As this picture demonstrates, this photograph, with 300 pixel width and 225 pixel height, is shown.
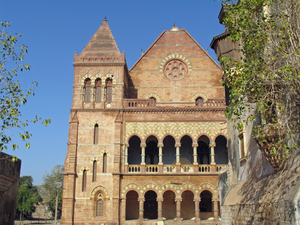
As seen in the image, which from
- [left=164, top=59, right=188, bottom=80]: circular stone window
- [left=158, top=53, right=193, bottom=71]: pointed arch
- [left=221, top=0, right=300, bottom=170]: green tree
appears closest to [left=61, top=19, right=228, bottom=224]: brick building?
[left=164, top=59, right=188, bottom=80]: circular stone window

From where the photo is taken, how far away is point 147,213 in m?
28.3

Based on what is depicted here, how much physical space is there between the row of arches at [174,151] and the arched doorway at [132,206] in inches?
108

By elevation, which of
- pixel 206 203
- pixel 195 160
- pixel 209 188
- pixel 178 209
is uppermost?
pixel 195 160

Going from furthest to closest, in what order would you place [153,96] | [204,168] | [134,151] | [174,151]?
[153,96] → [134,151] → [174,151] → [204,168]

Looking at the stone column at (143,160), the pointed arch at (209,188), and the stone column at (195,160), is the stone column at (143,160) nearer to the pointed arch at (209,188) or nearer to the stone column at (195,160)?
the stone column at (195,160)

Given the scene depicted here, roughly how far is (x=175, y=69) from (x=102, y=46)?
7075 mm

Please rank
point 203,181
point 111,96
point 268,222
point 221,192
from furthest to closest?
point 111,96 < point 203,181 < point 221,192 < point 268,222

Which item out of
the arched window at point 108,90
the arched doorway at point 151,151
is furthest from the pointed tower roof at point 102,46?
the arched doorway at point 151,151

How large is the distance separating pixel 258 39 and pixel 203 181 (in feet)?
56.9

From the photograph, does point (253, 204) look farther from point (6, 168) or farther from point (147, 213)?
point (147, 213)

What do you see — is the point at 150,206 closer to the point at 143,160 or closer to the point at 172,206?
the point at 172,206

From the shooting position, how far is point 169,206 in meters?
27.6

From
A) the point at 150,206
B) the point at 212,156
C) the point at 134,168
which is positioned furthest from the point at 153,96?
the point at 150,206

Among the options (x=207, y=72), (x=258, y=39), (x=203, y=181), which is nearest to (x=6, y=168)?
(x=258, y=39)
